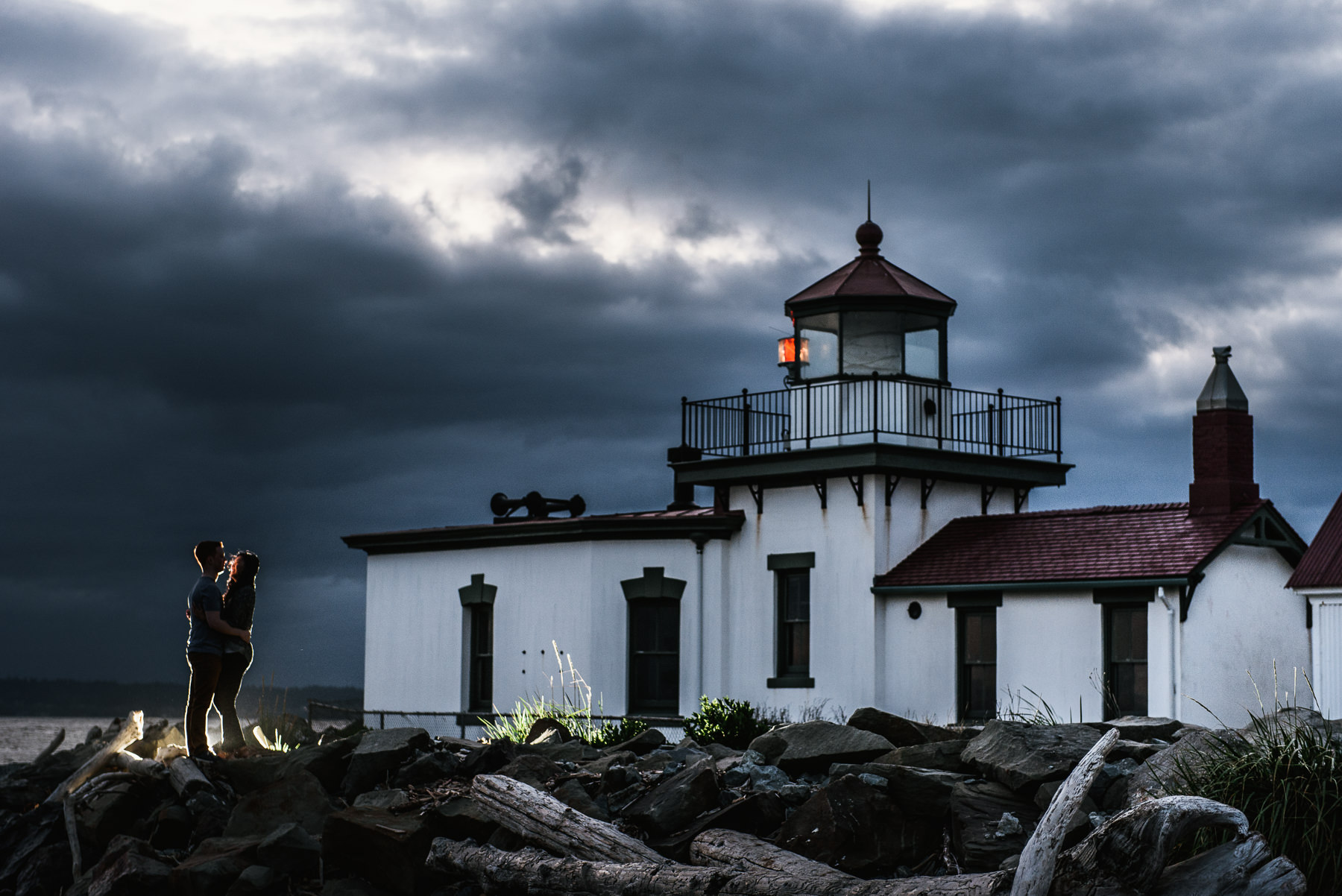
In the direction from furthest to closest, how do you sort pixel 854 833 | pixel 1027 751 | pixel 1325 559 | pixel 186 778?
pixel 1325 559 < pixel 186 778 < pixel 1027 751 < pixel 854 833

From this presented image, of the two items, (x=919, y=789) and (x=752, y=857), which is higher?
(x=919, y=789)

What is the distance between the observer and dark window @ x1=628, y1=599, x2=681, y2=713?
2373 cm

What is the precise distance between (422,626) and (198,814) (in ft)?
44.2

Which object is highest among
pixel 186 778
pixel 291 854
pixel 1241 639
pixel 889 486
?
pixel 889 486

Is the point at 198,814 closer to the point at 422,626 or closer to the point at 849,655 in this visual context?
the point at 849,655

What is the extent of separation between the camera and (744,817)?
33.0 ft

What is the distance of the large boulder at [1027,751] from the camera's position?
9.60 metres

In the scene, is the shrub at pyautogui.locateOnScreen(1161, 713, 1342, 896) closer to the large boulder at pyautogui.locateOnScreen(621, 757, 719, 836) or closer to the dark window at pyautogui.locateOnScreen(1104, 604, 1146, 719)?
the large boulder at pyautogui.locateOnScreen(621, 757, 719, 836)

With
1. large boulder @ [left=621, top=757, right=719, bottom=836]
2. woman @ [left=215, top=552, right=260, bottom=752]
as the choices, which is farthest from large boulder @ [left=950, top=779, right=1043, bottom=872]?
woman @ [left=215, top=552, right=260, bottom=752]

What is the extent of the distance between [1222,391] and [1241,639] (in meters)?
3.48

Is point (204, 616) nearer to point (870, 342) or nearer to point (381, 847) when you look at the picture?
point (381, 847)

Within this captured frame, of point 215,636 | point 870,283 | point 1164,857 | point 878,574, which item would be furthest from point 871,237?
point 1164,857

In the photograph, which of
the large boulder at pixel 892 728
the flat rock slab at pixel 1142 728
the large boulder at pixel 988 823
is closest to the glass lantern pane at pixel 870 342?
the large boulder at pixel 892 728

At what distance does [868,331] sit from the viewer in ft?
77.4
